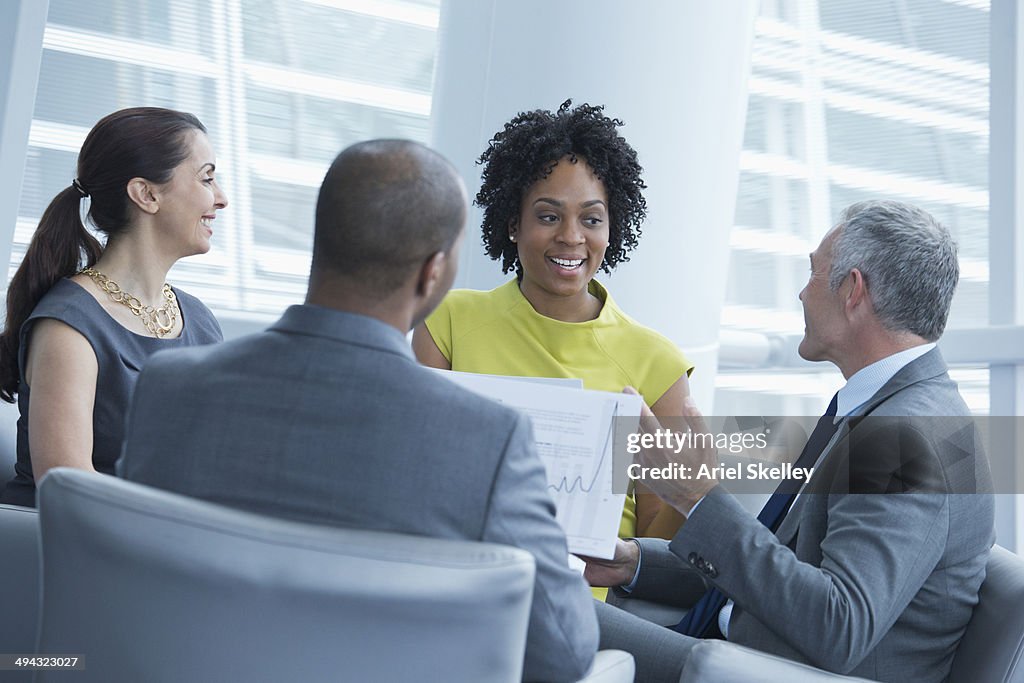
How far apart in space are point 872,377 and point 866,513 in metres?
0.37

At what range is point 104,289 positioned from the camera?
2.37 m

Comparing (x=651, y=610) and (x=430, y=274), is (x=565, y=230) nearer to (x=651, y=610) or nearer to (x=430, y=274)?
(x=651, y=610)

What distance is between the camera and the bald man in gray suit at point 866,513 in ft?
5.45

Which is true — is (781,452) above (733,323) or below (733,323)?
below

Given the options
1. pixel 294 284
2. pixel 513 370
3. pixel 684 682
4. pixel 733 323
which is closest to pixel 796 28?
pixel 733 323

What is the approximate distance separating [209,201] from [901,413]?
165 cm

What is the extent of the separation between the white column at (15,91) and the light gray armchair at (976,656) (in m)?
3.61

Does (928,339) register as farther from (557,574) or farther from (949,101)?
(949,101)

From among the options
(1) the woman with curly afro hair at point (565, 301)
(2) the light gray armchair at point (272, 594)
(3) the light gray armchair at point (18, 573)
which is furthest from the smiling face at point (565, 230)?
(2) the light gray armchair at point (272, 594)

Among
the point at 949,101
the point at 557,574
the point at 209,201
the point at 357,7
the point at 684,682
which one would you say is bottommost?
the point at 684,682

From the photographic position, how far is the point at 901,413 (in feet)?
5.83

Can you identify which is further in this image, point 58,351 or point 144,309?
point 144,309

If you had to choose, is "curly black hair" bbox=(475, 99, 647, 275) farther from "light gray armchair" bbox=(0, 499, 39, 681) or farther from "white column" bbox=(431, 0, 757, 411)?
"light gray armchair" bbox=(0, 499, 39, 681)
